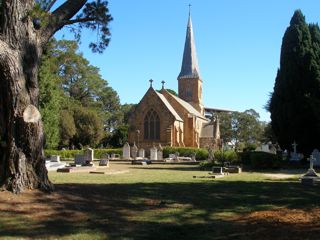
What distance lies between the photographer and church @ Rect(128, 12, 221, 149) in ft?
184

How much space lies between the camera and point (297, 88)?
104 ft

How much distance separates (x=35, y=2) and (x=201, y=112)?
6479 centimetres

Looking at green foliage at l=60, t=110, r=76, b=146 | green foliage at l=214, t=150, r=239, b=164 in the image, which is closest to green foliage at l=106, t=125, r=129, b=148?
green foliage at l=60, t=110, r=76, b=146

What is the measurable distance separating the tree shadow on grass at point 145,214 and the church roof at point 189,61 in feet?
195

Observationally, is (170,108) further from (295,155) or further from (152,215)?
(152,215)

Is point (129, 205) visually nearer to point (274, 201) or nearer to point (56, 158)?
point (274, 201)

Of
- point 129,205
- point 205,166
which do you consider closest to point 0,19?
point 129,205

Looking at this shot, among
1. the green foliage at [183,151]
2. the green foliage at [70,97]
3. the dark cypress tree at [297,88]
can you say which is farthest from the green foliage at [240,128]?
the dark cypress tree at [297,88]

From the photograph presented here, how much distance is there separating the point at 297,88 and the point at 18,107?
89.2ft

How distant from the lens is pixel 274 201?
33.4 ft

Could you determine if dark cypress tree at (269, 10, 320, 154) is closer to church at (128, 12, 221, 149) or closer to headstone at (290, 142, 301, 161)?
headstone at (290, 142, 301, 161)

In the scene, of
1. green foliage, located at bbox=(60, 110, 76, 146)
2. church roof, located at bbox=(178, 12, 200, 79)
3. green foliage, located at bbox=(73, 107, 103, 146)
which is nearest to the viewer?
green foliage, located at bbox=(60, 110, 76, 146)

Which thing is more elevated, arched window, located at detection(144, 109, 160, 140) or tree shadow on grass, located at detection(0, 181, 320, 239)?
arched window, located at detection(144, 109, 160, 140)

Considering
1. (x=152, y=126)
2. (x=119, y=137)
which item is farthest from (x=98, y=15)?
(x=119, y=137)
